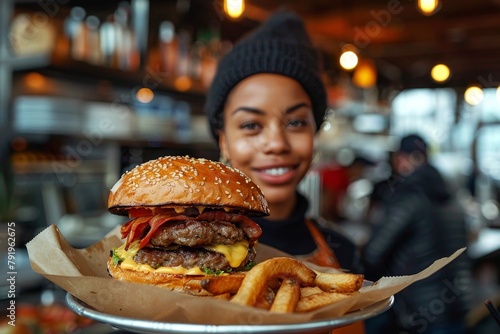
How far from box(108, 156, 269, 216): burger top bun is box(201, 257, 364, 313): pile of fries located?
31cm

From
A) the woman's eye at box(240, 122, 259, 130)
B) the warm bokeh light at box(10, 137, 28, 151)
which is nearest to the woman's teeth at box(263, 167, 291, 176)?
the woman's eye at box(240, 122, 259, 130)

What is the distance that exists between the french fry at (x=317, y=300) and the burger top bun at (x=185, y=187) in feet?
1.52

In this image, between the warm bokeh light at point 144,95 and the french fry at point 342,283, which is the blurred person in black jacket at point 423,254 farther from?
the warm bokeh light at point 144,95

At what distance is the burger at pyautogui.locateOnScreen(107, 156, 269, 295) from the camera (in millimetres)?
1988

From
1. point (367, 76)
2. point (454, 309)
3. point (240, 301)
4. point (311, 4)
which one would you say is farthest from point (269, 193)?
point (367, 76)

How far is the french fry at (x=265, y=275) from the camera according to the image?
165 centimetres

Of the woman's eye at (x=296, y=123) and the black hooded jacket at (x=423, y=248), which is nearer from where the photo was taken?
the woman's eye at (x=296, y=123)

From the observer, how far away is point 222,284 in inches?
68.7

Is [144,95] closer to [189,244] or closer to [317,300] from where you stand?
[189,244]

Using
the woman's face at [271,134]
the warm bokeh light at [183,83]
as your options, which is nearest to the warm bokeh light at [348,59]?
the warm bokeh light at [183,83]

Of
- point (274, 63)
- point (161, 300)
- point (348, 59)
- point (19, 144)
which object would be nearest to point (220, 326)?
point (161, 300)

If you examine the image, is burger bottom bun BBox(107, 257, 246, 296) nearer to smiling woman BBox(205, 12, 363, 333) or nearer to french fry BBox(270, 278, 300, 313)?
french fry BBox(270, 278, 300, 313)

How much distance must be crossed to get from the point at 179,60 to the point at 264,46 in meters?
4.10

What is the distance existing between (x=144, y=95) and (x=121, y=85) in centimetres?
67
